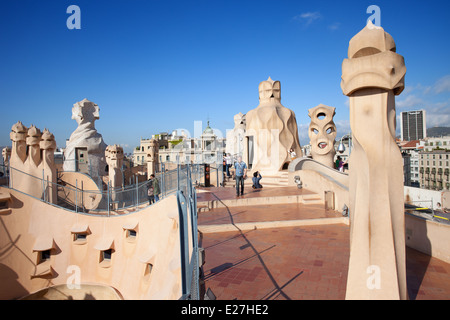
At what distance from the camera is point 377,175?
9.76 ft

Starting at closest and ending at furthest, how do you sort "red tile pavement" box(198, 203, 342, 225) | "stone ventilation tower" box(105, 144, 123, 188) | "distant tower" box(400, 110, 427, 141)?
"red tile pavement" box(198, 203, 342, 225)
"stone ventilation tower" box(105, 144, 123, 188)
"distant tower" box(400, 110, 427, 141)

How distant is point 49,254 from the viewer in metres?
9.02

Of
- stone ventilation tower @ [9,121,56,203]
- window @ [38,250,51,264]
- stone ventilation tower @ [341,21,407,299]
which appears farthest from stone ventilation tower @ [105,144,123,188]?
stone ventilation tower @ [341,21,407,299]

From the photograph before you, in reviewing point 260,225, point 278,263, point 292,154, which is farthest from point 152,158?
point 278,263

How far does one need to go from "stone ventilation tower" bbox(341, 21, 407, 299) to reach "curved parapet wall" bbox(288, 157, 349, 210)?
16.8ft

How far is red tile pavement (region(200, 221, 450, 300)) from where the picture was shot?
3680 mm

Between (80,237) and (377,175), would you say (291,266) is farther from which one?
(80,237)

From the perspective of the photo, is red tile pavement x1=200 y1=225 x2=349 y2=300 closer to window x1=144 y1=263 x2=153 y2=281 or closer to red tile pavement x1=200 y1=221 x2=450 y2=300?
red tile pavement x1=200 y1=221 x2=450 y2=300

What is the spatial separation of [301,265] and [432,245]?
2.32m

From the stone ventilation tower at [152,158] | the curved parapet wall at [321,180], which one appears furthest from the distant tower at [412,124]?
the stone ventilation tower at [152,158]

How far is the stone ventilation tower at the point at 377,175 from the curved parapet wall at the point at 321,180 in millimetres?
5127

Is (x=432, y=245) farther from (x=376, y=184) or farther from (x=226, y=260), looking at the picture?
(x=226, y=260)

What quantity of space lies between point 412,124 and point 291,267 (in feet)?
407

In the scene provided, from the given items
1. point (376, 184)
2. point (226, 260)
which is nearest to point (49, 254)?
point (226, 260)
